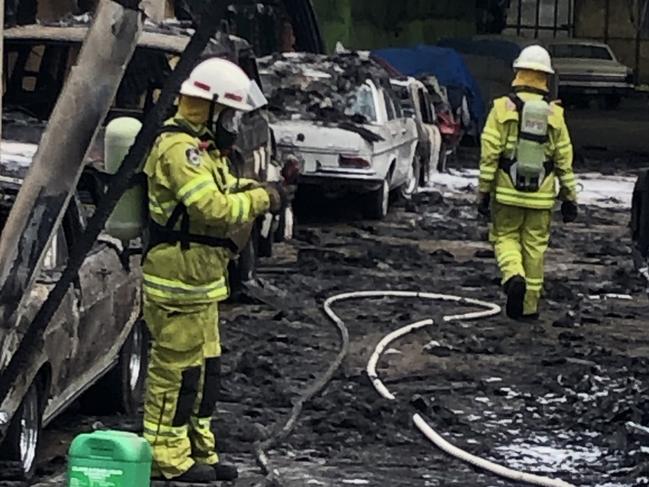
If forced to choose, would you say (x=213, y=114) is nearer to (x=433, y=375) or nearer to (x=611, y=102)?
(x=433, y=375)

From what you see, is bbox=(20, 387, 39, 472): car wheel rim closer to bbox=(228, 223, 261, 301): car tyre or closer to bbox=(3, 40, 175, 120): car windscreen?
bbox=(3, 40, 175, 120): car windscreen

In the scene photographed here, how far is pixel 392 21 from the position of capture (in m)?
39.5

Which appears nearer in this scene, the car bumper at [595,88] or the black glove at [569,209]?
the black glove at [569,209]

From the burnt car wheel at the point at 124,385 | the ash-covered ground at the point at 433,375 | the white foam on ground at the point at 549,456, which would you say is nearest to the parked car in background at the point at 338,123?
the ash-covered ground at the point at 433,375

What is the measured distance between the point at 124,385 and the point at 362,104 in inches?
409

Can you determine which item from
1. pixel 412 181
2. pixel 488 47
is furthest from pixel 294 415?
pixel 488 47

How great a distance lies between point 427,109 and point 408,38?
16.0 m

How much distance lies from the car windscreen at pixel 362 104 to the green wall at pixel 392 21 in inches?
545

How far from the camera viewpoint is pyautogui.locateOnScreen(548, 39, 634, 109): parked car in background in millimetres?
45406

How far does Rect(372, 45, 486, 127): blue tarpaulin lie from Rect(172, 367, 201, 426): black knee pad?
24.0 m

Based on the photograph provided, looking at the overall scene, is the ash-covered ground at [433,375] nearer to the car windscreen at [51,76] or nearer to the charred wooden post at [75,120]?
the car windscreen at [51,76]

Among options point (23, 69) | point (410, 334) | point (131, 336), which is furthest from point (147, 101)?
point (131, 336)

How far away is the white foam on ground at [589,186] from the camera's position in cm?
2330

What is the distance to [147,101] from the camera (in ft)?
40.1
